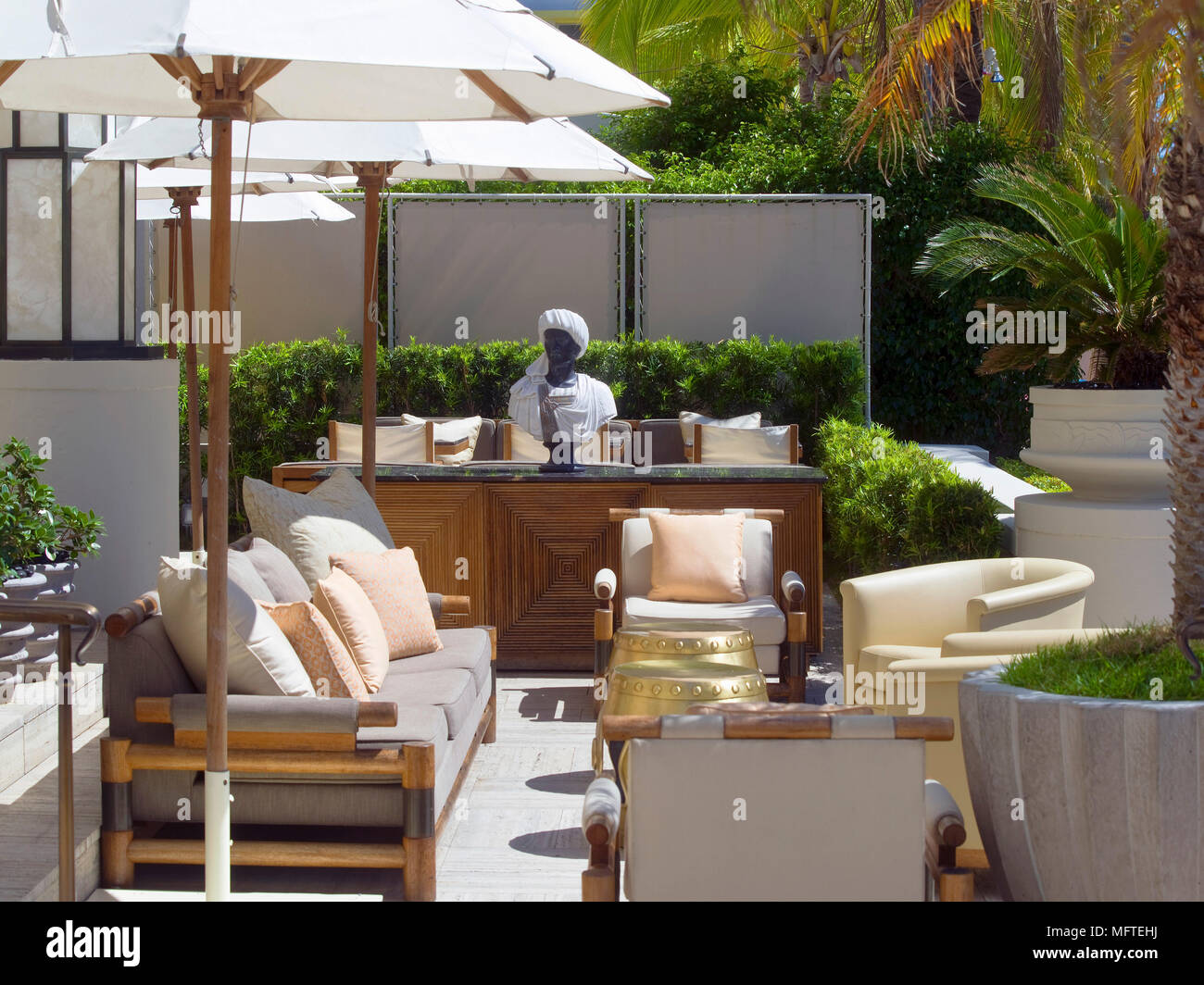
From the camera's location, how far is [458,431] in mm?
10172

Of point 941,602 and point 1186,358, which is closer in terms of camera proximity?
point 1186,358

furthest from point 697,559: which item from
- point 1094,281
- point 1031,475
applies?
point 1031,475

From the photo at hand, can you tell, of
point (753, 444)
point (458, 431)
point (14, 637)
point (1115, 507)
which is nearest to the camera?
point (14, 637)

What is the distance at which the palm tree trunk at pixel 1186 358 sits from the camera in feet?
14.8

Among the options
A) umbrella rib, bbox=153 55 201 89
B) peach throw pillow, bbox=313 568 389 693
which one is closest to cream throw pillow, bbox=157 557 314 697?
peach throw pillow, bbox=313 568 389 693

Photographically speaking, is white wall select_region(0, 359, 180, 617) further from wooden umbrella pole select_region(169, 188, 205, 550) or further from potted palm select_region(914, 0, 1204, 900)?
potted palm select_region(914, 0, 1204, 900)

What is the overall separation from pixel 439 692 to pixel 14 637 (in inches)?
68.7

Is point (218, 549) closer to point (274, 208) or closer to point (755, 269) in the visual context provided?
point (274, 208)

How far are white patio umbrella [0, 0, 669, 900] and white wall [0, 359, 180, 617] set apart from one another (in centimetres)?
244

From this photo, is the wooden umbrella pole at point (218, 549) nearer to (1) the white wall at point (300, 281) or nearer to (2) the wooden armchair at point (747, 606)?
(2) the wooden armchair at point (747, 606)

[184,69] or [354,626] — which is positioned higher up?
[184,69]

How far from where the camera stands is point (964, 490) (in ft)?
22.1

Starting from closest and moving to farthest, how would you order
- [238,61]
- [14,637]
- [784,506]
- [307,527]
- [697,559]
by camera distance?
[238,61] → [14,637] → [307,527] → [697,559] → [784,506]
